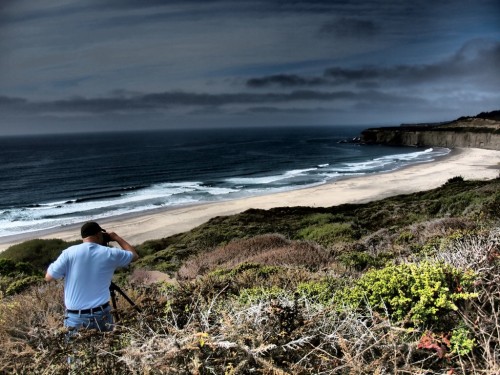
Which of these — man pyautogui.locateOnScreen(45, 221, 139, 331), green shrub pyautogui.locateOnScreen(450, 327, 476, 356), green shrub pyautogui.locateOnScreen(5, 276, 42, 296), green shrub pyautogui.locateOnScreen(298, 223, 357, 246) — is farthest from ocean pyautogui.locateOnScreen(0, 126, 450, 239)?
green shrub pyautogui.locateOnScreen(450, 327, 476, 356)

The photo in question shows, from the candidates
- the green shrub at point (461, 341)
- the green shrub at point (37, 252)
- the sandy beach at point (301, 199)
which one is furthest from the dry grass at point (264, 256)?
the sandy beach at point (301, 199)

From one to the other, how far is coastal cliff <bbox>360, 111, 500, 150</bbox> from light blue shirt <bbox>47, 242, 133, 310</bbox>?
287ft

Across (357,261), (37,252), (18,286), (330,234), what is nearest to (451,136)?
(330,234)

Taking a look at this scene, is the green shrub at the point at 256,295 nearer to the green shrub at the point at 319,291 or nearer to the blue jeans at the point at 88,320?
the green shrub at the point at 319,291

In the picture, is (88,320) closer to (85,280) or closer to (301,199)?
(85,280)

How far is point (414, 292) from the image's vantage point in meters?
4.07

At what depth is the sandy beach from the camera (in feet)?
101

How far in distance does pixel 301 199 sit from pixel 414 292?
35.6 meters

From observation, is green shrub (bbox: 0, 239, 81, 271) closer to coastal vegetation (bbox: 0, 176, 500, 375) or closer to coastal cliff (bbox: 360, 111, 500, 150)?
coastal vegetation (bbox: 0, 176, 500, 375)

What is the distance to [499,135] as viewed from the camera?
7644 cm

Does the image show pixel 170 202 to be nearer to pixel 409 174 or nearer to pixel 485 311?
pixel 409 174

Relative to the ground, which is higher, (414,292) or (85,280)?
(85,280)

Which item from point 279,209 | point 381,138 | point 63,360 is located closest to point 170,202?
point 279,209

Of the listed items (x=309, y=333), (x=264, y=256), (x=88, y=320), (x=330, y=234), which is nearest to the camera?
(x=309, y=333)
